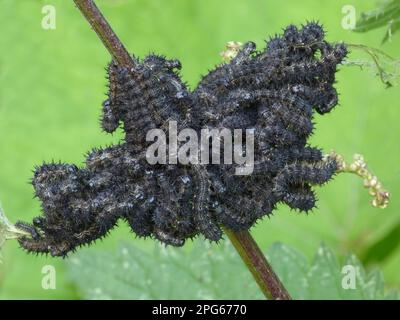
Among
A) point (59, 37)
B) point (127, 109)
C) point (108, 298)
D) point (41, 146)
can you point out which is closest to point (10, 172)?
point (41, 146)

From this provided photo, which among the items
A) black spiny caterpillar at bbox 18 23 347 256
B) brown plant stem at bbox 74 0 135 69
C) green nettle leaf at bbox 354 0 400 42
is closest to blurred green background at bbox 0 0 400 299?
green nettle leaf at bbox 354 0 400 42

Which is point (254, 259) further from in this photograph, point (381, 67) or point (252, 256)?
point (381, 67)

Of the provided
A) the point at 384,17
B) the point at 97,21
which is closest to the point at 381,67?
the point at 384,17
